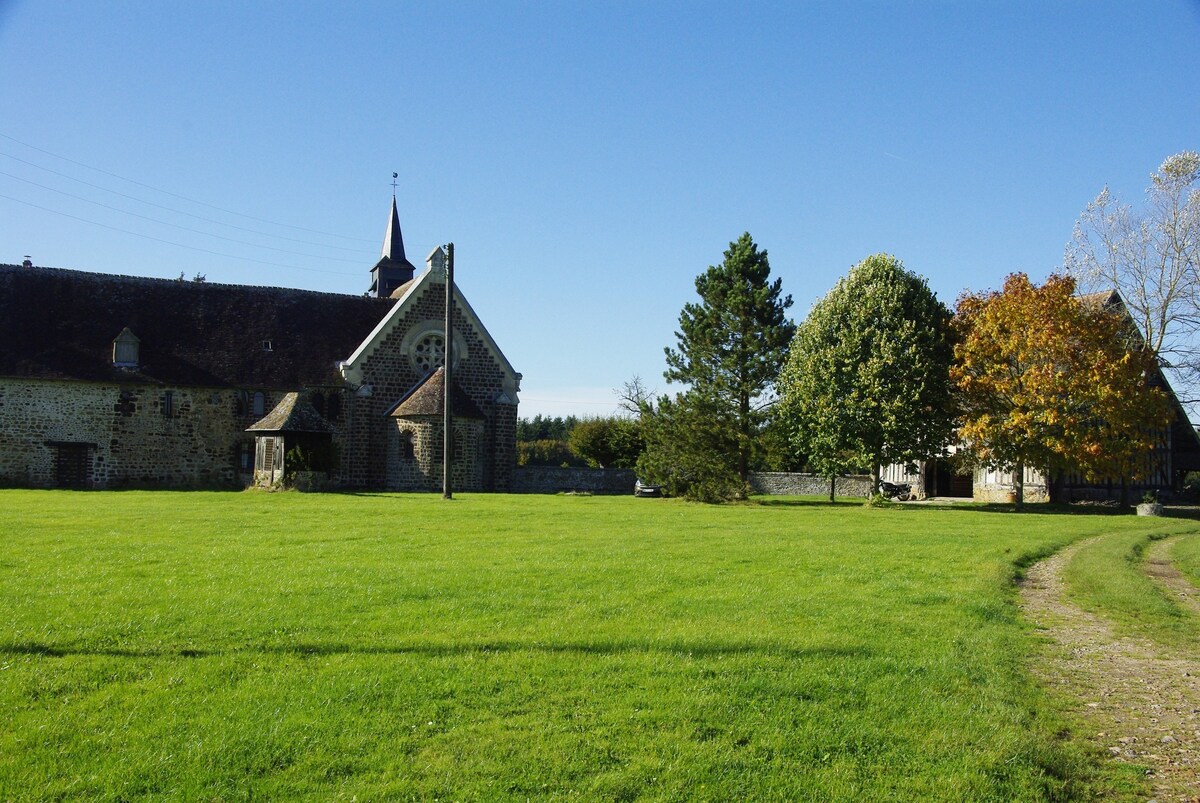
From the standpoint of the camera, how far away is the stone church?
37.3m

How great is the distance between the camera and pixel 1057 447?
102 ft

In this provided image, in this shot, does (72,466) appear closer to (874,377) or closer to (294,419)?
(294,419)

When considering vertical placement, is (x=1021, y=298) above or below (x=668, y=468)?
above

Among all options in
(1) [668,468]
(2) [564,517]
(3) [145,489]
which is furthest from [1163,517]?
(3) [145,489]

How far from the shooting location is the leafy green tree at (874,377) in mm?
34250

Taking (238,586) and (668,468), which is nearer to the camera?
(238,586)

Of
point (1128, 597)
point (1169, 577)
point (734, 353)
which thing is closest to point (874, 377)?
point (734, 353)

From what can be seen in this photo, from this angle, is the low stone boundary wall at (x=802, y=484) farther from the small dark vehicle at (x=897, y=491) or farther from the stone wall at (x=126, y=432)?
A: the stone wall at (x=126, y=432)

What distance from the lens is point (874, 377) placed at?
34219mm

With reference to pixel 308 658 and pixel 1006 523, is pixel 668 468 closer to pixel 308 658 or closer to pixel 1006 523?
pixel 1006 523

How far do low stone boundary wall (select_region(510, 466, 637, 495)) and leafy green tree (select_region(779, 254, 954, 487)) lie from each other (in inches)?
460

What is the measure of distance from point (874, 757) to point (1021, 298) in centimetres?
3054

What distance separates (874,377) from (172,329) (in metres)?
28.5

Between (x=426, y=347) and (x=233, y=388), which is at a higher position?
(x=426, y=347)
